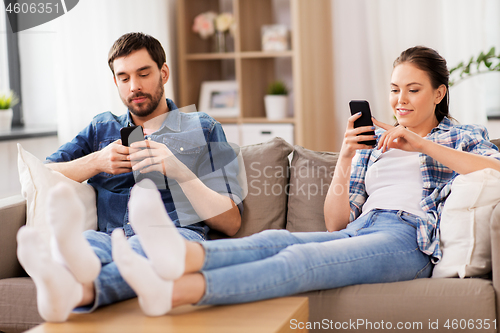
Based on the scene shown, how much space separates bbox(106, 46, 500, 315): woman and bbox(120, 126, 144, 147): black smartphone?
0.53 metres

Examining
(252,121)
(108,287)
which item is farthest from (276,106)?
(108,287)

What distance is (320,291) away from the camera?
1341 millimetres

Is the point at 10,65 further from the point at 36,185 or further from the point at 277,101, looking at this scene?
the point at 277,101

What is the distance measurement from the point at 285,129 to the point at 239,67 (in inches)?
21.6

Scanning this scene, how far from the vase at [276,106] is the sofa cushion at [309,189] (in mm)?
1543

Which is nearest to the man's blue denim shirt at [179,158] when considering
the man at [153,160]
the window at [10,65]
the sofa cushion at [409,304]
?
the man at [153,160]

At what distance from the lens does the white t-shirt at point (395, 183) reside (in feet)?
5.02

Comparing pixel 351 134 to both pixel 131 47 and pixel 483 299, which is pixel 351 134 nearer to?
pixel 483 299

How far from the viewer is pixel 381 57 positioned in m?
3.29

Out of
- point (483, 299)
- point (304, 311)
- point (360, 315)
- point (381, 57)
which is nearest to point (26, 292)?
point (304, 311)

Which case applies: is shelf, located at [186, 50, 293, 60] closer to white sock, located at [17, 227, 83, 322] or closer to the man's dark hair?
the man's dark hair

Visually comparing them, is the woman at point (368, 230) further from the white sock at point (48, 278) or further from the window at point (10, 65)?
the window at point (10, 65)

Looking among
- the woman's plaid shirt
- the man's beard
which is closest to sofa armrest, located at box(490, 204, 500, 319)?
the woman's plaid shirt

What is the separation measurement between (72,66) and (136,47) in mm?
1151
